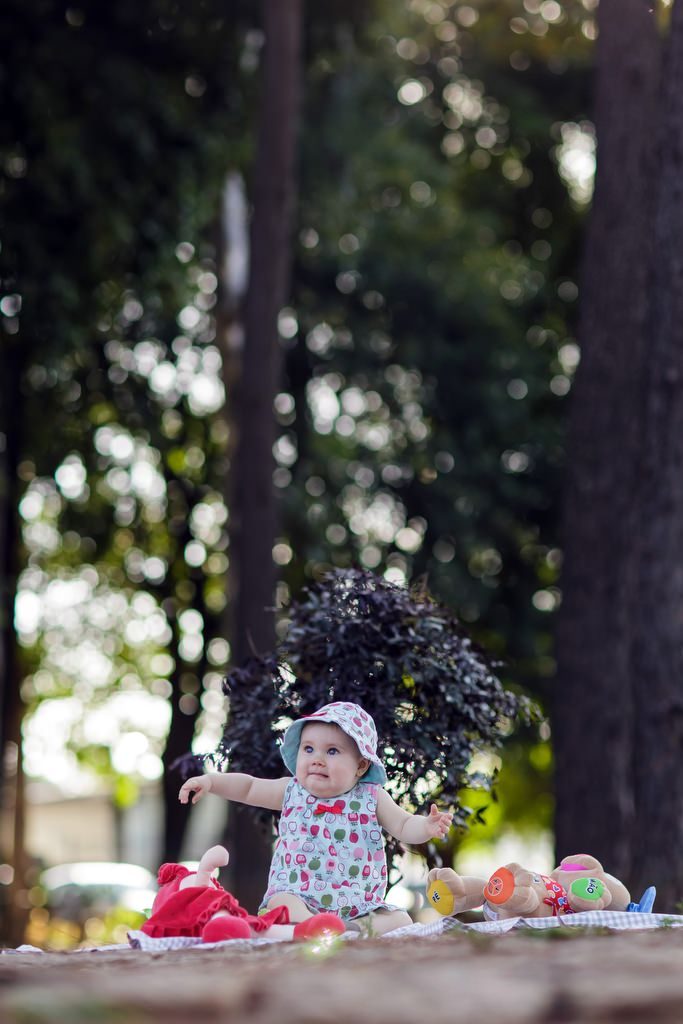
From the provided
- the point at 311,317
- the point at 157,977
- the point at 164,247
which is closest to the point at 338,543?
the point at 311,317

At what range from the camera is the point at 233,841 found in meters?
12.7

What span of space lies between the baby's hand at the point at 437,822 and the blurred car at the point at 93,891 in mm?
21768

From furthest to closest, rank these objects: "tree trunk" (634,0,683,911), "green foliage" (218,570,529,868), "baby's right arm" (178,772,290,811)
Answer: "tree trunk" (634,0,683,911) < "green foliage" (218,570,529,868) < "baby's right arm" (178,772,290,811)

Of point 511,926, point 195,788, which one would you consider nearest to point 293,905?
point 195,788

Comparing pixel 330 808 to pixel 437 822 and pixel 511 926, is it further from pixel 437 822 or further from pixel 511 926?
pixel 511 926

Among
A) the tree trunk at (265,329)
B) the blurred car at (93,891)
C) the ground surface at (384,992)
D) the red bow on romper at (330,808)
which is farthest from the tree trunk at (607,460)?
the blurred car at (93,891)

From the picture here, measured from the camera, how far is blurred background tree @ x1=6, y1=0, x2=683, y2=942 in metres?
15.3

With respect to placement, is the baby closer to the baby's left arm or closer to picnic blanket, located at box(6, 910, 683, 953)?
the baby's left arm

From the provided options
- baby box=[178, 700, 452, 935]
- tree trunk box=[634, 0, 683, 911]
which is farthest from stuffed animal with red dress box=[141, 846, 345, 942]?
tree trunk box=[634, 0, 683, 911]

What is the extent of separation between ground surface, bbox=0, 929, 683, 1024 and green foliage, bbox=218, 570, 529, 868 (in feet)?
11.8

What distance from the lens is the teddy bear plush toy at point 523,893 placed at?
5801mm

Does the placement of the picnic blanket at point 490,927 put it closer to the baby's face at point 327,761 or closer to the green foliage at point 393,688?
the baby's face at point 327,761

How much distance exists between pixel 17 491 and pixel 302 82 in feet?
20.2

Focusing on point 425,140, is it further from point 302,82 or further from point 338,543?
point 338,543
